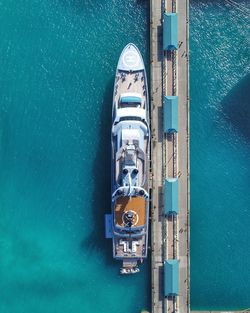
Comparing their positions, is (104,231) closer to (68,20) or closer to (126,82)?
(126,82)

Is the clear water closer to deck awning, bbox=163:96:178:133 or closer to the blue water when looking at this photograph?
deck awning, bbox=163:96:178:133

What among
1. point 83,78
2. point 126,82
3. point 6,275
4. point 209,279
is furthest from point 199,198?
point 6,275

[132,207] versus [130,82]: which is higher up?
[130,82]

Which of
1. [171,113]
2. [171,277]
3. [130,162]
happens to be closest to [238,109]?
[171,113]

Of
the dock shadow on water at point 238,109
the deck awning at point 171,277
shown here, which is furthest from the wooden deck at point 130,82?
the deck awning at point 171,277

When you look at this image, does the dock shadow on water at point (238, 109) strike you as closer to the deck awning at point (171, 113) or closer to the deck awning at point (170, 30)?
the deck awning at point (171, 113)

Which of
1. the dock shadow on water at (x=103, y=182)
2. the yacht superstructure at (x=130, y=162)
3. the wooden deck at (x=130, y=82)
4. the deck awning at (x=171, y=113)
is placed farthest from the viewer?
the dock shadow on water at (x=103, y=182)

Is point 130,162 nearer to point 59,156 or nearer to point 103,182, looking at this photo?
point 103,182
